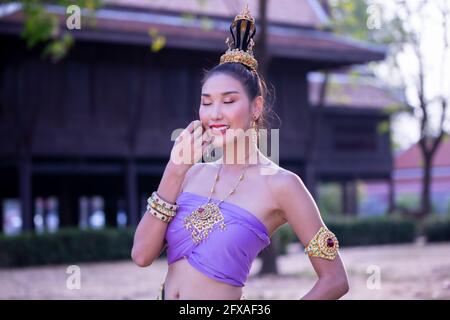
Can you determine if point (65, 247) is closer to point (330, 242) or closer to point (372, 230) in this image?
point (372, 230)

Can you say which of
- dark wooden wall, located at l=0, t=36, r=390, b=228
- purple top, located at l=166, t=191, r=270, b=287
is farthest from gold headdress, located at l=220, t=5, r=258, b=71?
dark wooden wall, located at l=0, t=36, r=390, b=228

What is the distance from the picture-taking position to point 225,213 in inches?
138

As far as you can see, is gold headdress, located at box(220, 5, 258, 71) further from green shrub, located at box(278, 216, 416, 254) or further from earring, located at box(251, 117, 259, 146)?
green shrub, located at box(278, 216, 416, 254)

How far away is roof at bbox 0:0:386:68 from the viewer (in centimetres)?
2036

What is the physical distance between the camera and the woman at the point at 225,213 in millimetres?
3420

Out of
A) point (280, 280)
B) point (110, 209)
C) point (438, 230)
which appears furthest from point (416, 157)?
point (280, 280)

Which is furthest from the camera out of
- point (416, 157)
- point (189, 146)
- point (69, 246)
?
point (416, 157)

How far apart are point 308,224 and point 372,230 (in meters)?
24.1

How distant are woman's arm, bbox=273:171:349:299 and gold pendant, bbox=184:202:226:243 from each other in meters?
0.28

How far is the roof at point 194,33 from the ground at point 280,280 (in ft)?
19.6

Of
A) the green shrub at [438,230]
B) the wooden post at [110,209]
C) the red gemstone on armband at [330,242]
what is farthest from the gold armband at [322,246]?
the wooden post at [110,209]

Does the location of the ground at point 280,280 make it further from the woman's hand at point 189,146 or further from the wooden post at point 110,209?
the wooden post at point 110,209
